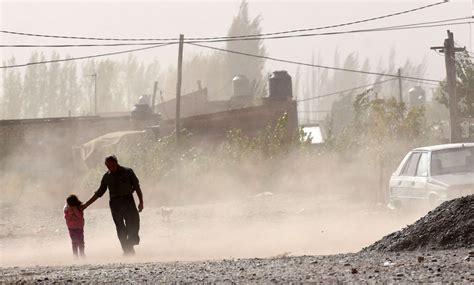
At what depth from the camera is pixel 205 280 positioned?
10758mm

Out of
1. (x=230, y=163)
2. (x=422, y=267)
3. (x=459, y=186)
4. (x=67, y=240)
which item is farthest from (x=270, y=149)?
(x=422, y=267)

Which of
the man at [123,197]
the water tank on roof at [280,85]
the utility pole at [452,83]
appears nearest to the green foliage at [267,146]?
the utility pole at [452,83]

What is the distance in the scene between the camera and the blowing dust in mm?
19953

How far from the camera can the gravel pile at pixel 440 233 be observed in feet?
45.3

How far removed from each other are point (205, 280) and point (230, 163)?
109ft

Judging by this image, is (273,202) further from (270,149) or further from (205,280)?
(205,280)

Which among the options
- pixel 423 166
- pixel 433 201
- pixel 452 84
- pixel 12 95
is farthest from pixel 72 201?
pixel 12 95

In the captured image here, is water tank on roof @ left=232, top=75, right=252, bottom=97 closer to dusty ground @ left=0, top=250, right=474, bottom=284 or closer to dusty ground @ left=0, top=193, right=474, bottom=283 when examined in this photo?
dusty ground @ left=0, top=193, right=474, bottom=283

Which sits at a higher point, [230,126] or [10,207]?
[230,126]

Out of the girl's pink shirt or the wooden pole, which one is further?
the wooden pole

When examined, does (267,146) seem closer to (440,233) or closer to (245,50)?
(440,233)

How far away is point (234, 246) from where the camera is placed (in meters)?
20.8

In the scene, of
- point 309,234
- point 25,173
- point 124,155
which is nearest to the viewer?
point 309,234

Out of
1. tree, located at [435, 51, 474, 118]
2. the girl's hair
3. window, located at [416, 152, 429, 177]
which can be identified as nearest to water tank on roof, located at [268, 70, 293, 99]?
tree, located at [435, 51, 474, 118]
